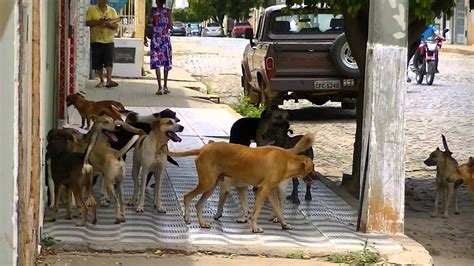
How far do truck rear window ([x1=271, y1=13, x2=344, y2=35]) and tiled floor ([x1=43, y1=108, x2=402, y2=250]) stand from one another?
7.37m

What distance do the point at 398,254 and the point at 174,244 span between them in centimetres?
159

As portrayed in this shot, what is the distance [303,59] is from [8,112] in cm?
1140

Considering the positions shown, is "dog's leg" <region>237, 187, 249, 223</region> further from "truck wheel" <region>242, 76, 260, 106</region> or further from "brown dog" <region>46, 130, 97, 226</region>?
"truck wheel" <region>242, 76, 260, 106</region>

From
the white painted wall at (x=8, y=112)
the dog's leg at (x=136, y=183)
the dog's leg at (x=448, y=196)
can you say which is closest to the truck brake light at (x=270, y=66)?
the dog's leg at (x=448, y=196)

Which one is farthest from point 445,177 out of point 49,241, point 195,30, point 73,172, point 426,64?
point 195,30

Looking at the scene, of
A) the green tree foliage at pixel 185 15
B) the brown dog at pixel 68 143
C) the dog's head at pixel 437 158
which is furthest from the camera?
the green tree foliage at pixel 185 15

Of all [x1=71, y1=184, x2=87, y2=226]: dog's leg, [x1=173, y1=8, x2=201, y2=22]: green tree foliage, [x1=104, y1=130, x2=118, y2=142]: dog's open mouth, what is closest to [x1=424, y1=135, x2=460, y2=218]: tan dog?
[x1=104, y1=130, x2=118, y2=142]: dog's open mouth

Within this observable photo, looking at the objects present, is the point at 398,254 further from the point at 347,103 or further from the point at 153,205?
the point at 347,103

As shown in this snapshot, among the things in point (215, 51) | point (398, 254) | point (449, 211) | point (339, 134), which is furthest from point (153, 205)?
point (215, 51)

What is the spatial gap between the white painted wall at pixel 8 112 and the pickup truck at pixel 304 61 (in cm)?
1088

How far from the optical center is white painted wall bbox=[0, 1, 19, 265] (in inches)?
189

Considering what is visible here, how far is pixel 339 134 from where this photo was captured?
15539 mm

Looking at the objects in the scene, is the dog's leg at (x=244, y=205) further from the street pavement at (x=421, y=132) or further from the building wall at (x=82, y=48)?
the building wall at (x=82, y=48)

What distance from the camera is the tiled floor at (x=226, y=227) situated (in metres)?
7.16
